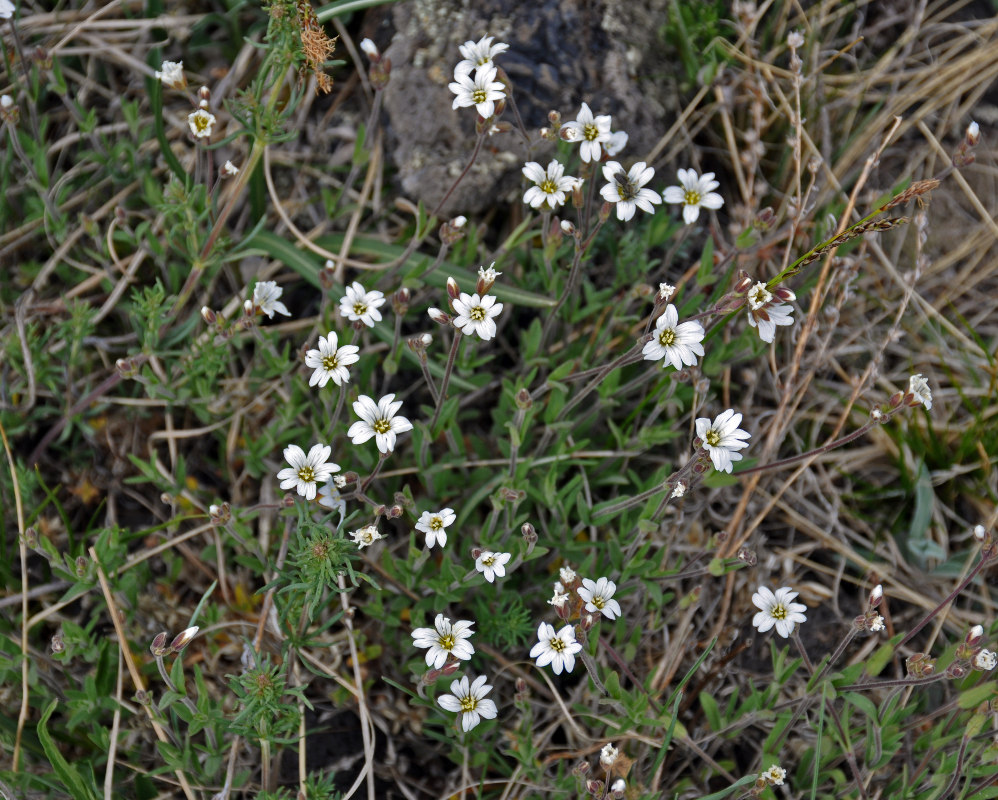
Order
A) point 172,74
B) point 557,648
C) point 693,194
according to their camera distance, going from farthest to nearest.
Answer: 1. point 693,194
2. point 172,74
3. point 557,648

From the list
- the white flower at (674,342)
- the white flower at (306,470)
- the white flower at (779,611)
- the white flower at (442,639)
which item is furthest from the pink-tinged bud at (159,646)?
the white flower at (779,611)

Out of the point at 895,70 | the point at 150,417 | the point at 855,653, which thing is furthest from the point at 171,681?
the point at 895,70

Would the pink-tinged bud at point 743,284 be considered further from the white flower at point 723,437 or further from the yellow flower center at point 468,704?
the yellow flower center at point 468,704

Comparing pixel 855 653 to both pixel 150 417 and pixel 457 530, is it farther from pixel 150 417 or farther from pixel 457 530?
pixel 150 417

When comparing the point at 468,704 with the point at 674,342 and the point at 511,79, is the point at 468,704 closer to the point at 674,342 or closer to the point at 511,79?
the point at 674,342

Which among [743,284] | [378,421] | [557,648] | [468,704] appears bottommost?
[468,704]

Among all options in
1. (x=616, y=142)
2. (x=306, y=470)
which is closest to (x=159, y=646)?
(x=306, y=470)
